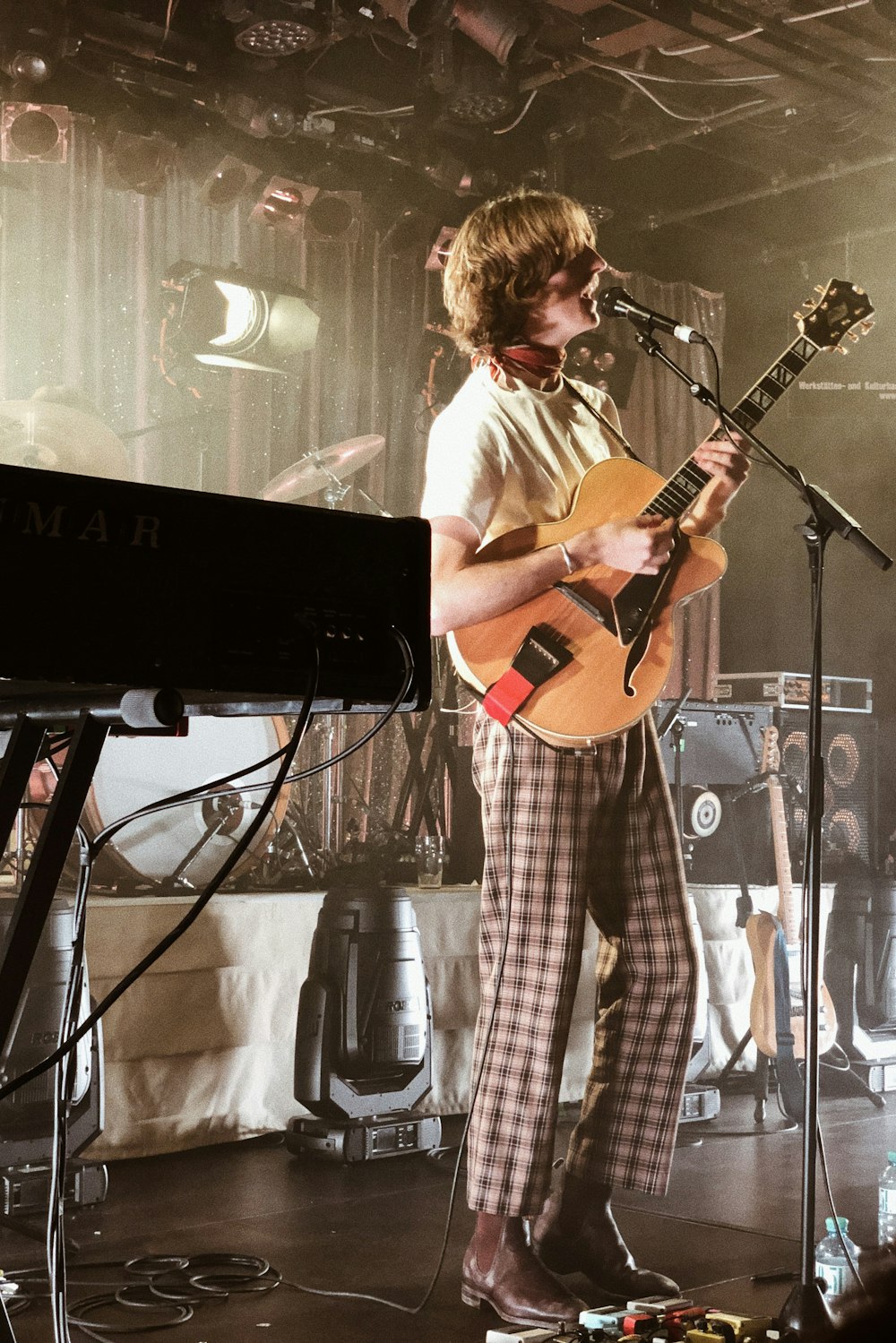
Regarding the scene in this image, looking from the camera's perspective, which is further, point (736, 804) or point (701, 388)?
point (736, 804)

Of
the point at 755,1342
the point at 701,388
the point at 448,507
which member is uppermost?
the point at 701,388

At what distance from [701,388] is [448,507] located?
Result: 58 centimetres

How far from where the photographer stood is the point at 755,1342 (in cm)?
241

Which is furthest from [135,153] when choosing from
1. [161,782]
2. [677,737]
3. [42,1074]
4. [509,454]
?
[42,1074]

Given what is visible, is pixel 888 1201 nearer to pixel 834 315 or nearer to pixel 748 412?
pixel 748 412

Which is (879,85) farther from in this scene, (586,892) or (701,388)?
(586,892)

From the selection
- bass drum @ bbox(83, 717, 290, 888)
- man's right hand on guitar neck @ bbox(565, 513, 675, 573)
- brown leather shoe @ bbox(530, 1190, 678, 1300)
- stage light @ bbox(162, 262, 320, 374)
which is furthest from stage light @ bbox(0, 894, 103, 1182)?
stage light @ bbox(162, 262, 320, 374)

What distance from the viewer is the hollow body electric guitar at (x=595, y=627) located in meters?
2.95

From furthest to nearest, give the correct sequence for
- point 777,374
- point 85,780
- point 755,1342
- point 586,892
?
point 777,374, point 586,892, point 755,1342, point 85,780

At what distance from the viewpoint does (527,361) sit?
3150 millimetres

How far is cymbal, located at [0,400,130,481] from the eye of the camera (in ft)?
10.8

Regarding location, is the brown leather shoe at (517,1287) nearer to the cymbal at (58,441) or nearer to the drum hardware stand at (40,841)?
the drum hardware stand at (40,841)

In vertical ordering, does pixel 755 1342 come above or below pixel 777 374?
below

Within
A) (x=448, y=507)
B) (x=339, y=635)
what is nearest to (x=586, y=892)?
(x=448, y=507)
